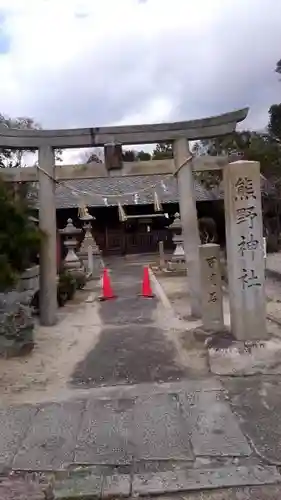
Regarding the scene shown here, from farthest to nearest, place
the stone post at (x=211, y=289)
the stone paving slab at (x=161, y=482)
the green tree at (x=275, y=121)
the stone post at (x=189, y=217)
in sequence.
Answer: the green tree at (x=275, y=121), the stone post at (x=189, y=217), the stone post at (x=211, y=289), the stone paving slab at (x=161, y=482)

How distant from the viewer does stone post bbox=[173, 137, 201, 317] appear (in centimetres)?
992

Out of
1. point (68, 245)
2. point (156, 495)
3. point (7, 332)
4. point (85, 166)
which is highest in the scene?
point (85, 166)

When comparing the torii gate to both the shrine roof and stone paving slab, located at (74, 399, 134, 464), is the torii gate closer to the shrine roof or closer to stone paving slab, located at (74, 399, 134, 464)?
stone paving slab, located at (74, 399, 134, 464)

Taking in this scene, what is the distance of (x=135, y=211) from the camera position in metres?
29.6

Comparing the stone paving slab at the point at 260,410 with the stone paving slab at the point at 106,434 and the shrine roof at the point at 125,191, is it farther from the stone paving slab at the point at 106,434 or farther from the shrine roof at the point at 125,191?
the shrine roof at the point at 125,191

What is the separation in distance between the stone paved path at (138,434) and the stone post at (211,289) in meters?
1.37

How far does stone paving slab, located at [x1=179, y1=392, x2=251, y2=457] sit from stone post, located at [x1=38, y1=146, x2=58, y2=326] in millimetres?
5012

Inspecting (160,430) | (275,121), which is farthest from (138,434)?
(275,121)

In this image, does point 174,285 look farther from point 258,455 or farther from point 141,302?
point 258,455

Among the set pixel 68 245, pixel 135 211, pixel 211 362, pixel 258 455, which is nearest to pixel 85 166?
pixel 211 362

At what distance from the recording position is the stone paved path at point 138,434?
356cm

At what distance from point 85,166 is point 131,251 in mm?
20755

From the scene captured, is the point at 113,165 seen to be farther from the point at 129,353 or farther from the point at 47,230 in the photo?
the point at 129,353

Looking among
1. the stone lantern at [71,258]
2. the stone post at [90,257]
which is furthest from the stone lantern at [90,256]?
the stone lantern at [71,258]
